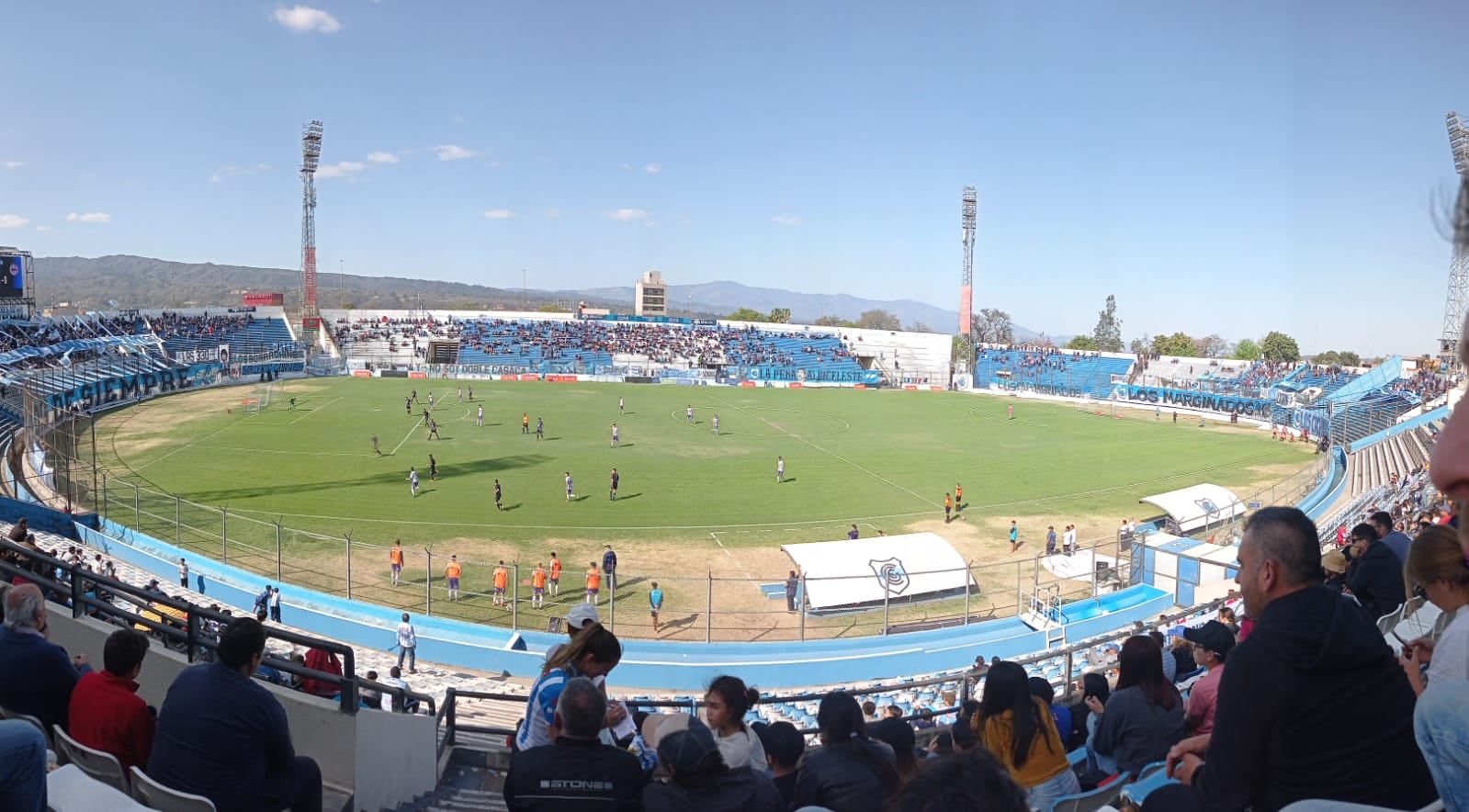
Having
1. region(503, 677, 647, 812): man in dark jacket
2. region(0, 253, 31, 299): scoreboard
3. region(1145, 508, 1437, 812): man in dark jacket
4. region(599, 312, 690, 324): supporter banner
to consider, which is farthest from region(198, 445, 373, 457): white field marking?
region(599, 312, 690, 324): supporter banner

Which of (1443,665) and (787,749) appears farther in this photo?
(787,749)

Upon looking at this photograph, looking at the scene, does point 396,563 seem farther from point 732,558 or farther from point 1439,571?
point 1439,571

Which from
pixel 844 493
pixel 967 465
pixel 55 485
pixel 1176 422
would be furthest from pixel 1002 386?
pixel 55 485

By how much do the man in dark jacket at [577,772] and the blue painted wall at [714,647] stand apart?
1187cm

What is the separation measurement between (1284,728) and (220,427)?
4802 centimetres

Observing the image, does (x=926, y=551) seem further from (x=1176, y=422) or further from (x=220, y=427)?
(x=1176, y=422)

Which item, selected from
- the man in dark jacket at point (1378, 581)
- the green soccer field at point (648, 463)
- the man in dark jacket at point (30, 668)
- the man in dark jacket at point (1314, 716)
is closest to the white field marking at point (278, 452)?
the green soccer field at point (648, 463)

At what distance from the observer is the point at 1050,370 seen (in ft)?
289

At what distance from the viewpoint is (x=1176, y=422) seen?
58.5 m

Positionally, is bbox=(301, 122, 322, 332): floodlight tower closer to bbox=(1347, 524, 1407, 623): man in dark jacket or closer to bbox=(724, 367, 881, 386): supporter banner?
bbox=(724, 367, 881, 386): supporter banner

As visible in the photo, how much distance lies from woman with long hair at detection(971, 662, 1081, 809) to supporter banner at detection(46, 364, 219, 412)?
1803 inches

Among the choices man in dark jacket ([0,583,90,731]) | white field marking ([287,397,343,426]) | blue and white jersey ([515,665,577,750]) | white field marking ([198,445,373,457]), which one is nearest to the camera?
blue and white jersey ([515,665,577,750])

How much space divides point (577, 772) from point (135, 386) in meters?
61.4

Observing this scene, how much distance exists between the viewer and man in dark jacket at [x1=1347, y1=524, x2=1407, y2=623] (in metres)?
7.69
